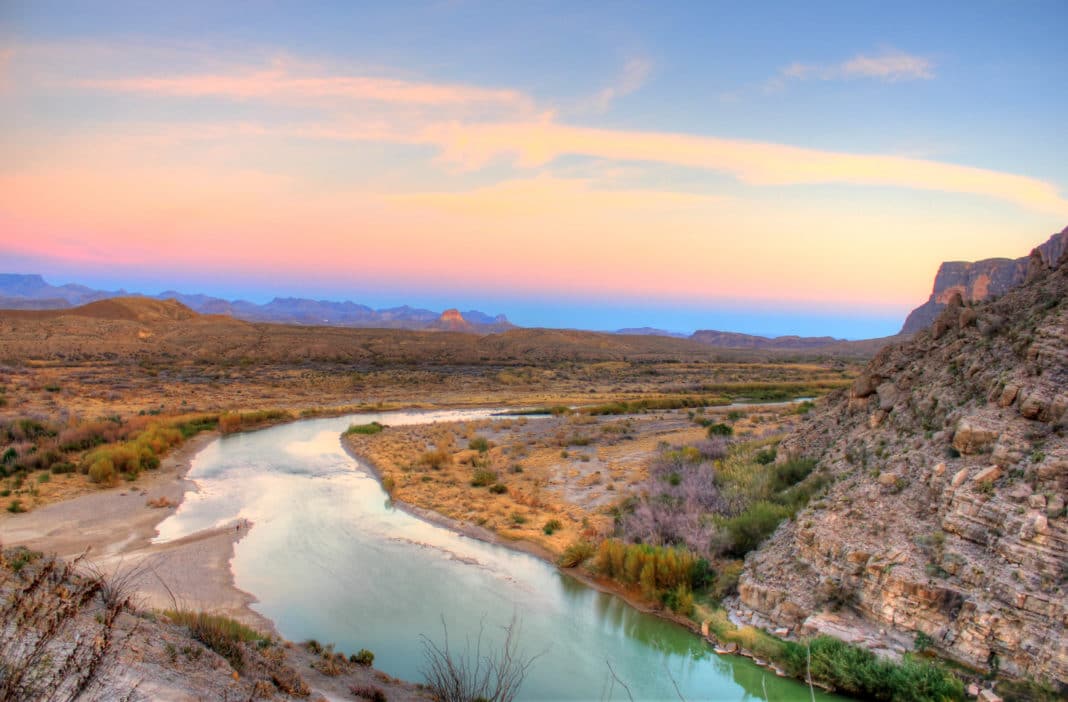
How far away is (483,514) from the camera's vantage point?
16.4 m

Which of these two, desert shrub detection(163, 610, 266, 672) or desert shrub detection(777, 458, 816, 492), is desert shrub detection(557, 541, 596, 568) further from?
desert shrub detection(163, 610, 266, 672)

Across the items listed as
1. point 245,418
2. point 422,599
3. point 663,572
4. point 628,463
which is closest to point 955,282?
point 628,463

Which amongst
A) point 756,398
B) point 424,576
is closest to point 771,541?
point 424,576

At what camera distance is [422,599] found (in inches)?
445

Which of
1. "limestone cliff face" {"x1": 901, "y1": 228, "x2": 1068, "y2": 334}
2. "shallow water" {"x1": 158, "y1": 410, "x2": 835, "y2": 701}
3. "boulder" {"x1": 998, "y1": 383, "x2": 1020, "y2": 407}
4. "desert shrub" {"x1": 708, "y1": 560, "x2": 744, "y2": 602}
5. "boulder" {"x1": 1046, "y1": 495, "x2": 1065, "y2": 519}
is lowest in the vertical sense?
"shallow water" {"x1": 158, "y1": 410, "x2": 835, "y2": 701}

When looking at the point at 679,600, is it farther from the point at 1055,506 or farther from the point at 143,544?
the point at 143,544

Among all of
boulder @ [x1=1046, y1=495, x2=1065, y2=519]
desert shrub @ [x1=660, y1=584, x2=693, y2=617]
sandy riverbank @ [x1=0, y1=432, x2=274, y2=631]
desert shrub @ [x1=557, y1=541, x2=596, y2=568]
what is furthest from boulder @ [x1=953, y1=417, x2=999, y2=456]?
sandy riverbank @ [x1=0, y1=432, x2=274, y2=631]

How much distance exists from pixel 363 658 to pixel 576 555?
5531mm

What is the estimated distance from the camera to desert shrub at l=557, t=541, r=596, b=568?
1310 centimetres

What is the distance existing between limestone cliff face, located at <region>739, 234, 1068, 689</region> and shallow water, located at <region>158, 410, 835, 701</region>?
176cm

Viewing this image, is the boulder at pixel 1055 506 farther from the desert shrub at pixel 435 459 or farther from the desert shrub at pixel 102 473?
the desert shrub at pixel 102 473

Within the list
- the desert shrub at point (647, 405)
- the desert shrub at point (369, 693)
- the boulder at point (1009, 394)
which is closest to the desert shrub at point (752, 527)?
the boulder at point (1009, 394)

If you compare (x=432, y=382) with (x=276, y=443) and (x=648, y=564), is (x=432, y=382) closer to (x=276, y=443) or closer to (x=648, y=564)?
(x=276, y=443)

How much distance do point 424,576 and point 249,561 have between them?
3.85 meters
